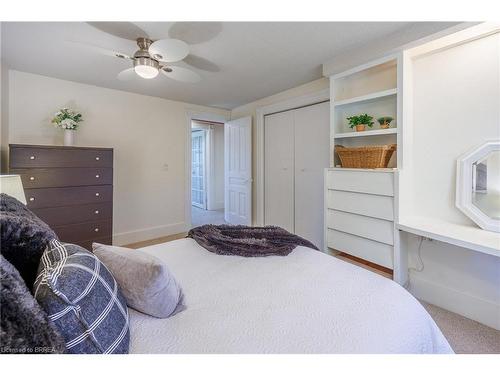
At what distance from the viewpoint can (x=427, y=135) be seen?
2.04 metres

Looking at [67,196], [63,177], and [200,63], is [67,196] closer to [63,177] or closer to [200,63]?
[63,177]

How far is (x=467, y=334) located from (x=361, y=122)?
5.84 feet

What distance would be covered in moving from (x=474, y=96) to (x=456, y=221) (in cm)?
94

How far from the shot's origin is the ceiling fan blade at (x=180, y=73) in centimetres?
197

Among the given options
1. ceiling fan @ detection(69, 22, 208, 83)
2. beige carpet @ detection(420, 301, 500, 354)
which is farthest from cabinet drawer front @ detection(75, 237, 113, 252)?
beige carpet @ detection(420, 301, 500, 354)

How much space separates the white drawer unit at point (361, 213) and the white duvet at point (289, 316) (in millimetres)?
947

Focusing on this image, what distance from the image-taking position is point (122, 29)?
1869 millimetres

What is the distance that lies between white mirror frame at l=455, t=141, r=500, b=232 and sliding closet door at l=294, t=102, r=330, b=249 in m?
1.34

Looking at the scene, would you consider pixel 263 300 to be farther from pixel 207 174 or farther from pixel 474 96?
pixel 207 174

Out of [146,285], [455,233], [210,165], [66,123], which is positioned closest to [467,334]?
[455,233]

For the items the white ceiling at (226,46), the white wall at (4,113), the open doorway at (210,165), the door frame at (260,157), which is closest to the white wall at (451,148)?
the white ceiling at (226,46)

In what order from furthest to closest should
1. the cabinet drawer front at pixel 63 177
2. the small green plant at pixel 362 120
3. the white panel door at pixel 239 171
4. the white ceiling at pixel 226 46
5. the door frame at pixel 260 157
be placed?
the white panel door at pixel 239 171 < the door frame at pixel 260 157 < the cabinet drawer front at pixel 63 177 < the small green plant at pixel 362 120 < the white ceiling at pixel 226 46

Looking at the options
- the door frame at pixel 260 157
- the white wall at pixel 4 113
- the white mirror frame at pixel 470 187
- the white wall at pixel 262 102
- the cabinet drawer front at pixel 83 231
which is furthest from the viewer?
the door frame at pixel 260 157

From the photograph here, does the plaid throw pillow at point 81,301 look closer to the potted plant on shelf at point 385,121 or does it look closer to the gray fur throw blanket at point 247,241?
the gray fur throw blanket at point 247,241
